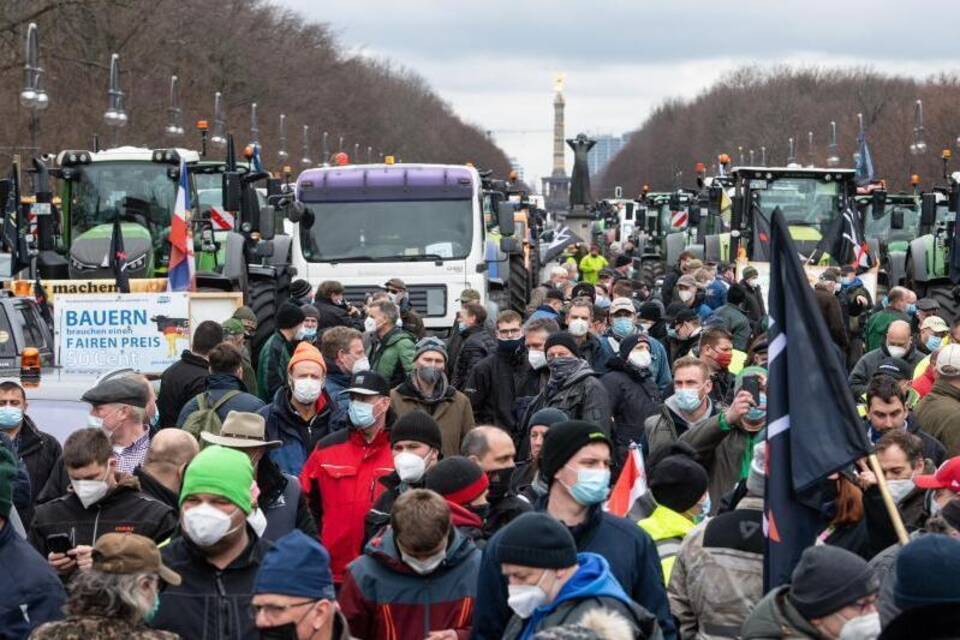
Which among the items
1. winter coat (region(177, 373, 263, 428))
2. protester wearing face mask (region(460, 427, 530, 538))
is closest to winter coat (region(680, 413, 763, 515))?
protester wearing face mask (region(460, 427, 530, 538))

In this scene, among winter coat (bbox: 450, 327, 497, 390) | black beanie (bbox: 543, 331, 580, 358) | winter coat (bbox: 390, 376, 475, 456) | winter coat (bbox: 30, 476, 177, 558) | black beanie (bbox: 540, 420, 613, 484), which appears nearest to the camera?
black beanie (bbox: 540, 420, 613, 484)

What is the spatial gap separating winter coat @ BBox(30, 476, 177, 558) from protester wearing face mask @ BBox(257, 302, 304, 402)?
21.2 feet

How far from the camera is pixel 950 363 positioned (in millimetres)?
11461

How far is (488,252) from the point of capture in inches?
1148

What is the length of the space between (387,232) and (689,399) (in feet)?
45.8

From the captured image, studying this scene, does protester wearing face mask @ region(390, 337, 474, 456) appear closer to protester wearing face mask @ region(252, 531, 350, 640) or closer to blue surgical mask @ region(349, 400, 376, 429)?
blue surgical mask @ region(349, 400, 376, 429)

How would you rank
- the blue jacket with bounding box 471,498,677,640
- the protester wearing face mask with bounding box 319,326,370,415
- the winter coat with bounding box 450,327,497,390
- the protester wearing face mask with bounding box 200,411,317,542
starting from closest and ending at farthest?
the blue jacket with bounding box 471,498,677,640 < the protester wearing face mask with bounding box 200,411,317,542 < the protester wearing face mask with bounding box 319,326,370,415 < the winter coat with bounding box 450,327,497,390

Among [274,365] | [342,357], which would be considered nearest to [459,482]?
[342,357]

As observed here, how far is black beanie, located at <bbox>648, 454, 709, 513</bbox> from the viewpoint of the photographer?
25.6 feet

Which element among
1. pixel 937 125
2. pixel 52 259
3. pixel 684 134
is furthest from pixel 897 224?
pixel 684 134

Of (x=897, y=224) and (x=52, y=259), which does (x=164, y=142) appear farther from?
(x=52, y=259)

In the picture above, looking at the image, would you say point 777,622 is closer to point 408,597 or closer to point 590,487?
point 590,487

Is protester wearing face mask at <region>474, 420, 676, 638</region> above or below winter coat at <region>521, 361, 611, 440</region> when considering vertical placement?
above

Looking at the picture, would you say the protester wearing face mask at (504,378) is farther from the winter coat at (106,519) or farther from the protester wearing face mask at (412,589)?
the protester wearing face mask at (412,589)
